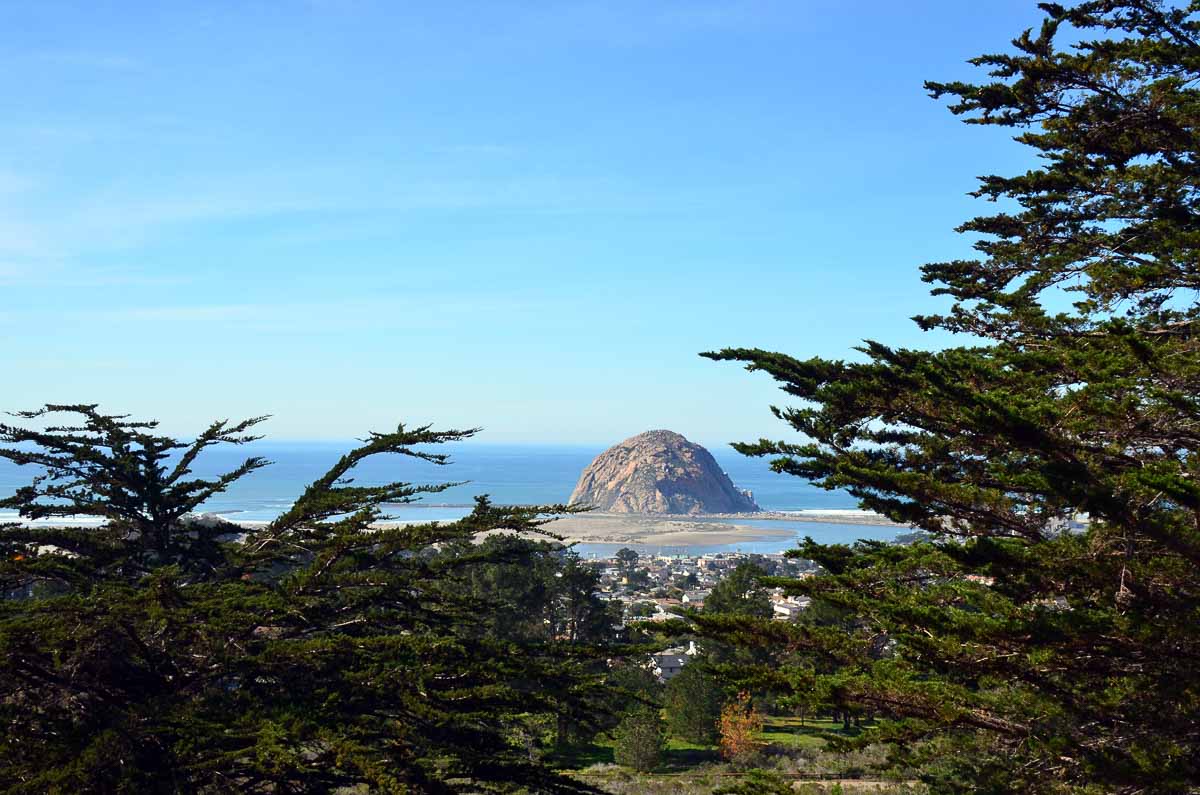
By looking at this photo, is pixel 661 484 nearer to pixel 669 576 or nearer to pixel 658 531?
pixel 658 531

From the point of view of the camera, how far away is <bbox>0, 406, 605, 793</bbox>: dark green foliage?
7176 mm

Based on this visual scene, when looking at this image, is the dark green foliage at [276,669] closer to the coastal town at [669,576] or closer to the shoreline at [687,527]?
the coastal town at [669,576]

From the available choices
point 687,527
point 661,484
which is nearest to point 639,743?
point 687,527

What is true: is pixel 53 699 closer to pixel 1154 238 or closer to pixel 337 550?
pixel 337 550

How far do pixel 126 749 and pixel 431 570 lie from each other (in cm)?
405

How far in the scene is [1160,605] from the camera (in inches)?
229

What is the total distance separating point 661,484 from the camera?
168875mm

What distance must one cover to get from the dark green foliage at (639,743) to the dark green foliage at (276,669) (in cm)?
1374

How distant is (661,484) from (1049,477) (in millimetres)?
164933

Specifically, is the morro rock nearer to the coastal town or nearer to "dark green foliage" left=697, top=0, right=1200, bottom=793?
the coastal town

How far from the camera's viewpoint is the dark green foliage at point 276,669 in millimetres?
7176

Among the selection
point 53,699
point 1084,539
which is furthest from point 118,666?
point 1084,539

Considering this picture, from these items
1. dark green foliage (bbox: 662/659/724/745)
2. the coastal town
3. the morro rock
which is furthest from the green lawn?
the morro rock

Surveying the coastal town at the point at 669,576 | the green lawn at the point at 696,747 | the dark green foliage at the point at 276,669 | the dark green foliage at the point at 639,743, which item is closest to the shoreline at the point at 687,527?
the coastal town at the point at 669,576
